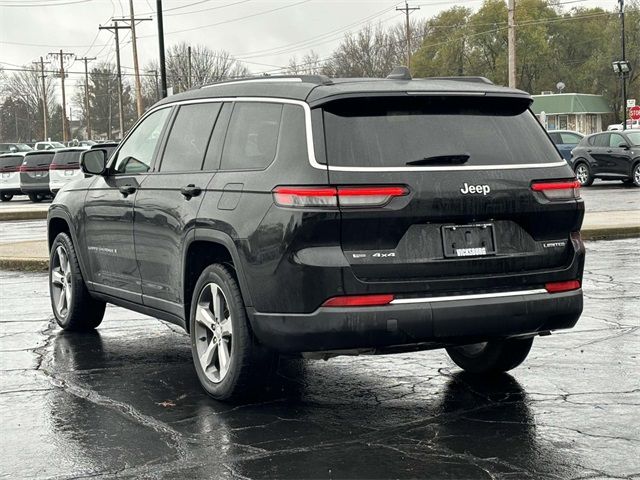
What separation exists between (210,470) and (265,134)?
2.05 metres

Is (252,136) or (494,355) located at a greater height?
(252,136)

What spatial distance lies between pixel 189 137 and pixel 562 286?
2594 millimetres

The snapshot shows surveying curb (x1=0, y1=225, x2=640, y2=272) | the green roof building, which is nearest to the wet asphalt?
curb (x1=0, y1=225, x2=640, y2=272)

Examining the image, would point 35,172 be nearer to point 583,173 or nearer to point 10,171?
point 10,171

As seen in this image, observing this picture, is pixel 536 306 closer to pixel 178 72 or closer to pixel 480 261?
pixel 480 261

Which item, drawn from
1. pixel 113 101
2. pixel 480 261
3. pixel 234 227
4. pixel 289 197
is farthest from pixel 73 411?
pixel 113 101

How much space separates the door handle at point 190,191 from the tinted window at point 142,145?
89 centimetres

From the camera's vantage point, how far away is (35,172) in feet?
117

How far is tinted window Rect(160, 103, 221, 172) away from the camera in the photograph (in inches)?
261

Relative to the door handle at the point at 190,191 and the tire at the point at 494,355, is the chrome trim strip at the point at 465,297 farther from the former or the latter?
the door handle at the point at 190,191

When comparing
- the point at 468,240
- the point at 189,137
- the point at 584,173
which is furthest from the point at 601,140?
the point at 468,240

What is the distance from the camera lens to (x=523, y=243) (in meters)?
5.71

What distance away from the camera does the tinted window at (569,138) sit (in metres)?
37.9

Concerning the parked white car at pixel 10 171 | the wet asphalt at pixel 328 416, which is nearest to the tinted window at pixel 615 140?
the parked white car at pixel 10 171
